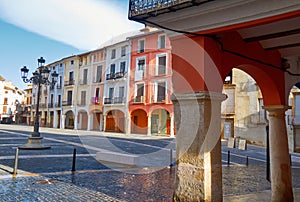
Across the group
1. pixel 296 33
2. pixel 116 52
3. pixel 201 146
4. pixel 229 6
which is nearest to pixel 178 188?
pixel 201 146

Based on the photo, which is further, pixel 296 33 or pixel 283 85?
pixel 283 85

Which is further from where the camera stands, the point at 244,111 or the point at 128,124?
the point at 128,124

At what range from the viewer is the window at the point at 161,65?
1145 inches

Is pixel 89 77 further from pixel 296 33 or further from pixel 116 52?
pixel 296 33

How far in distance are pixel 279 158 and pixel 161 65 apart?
82.4ft

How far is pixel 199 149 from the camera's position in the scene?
3340mm

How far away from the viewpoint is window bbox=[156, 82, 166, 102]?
28.7 meters

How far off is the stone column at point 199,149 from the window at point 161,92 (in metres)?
25.1

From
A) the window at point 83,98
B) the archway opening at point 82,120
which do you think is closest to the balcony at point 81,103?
the window at point 83,98

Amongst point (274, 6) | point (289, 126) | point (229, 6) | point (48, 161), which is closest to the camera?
point (274, 6)

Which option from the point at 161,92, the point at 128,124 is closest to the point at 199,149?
the point at 161,92

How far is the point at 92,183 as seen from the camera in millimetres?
6797

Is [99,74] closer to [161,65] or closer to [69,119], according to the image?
[69,119]

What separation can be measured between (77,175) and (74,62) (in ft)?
113
